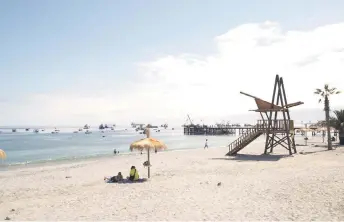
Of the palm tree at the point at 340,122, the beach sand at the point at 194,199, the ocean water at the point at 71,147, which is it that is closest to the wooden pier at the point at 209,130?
the ocean water at the point at 71,147

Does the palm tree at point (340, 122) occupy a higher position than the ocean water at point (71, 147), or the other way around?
the palm tree at point (340, 122)

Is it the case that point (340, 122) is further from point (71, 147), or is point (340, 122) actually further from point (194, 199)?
point (71, 147)

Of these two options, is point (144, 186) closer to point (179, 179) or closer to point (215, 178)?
point (179, 179)

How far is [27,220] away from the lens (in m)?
10.2

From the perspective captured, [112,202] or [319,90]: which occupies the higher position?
[319,90]

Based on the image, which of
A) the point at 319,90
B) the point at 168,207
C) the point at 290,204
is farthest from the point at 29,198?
the point at 319,90

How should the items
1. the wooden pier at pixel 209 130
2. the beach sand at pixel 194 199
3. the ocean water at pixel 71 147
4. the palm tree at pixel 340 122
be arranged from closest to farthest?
the beach sand at pixel 194 199, the palm tree at pixel 340 122, the ocean water at pixel 71 147, the wooden pier at pixel 209 130

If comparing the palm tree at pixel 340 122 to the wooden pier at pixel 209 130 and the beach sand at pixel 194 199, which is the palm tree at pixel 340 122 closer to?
the beach sand at pixel 194 199

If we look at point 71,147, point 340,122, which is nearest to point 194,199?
point 340,122

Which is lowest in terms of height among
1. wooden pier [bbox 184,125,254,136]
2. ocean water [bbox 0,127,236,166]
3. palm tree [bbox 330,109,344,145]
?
ocean water [bbox 0,127,236,166]

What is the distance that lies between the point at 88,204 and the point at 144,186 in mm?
3823

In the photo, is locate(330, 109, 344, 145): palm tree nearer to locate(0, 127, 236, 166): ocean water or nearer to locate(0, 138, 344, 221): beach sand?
locate(0, 127, 236, 166): ocean water

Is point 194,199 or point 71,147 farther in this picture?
point 71,147

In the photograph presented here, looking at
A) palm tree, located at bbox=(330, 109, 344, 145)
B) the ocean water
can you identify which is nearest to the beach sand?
palm tree, located at bbox=(330, 109, 344, 145)
